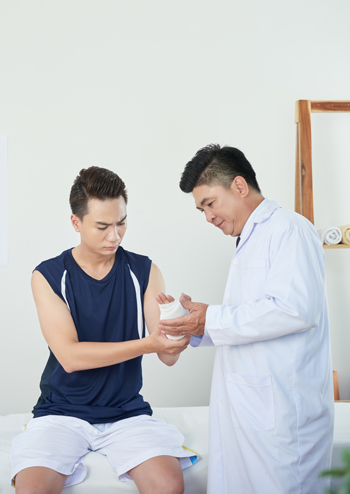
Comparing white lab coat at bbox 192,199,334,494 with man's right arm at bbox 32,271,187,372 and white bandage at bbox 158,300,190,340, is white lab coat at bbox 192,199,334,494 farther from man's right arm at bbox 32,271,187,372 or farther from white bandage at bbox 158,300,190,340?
man's right arm at bbox 32,271,187,372

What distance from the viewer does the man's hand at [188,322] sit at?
163cm

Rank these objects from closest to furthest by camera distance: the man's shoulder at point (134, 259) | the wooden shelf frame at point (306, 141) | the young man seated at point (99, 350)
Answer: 1. the young man seated at point (99, 350)
2. the man's shoulder at point (134, 259)
3. the wooden shelf frame at point (306, 141)

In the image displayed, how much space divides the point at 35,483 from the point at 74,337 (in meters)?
0.52

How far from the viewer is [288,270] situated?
1502 millimetres

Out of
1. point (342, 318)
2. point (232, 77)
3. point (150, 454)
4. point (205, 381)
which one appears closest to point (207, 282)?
point (205, 381)

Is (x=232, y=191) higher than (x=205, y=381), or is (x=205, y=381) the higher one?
(x=232, y=191)

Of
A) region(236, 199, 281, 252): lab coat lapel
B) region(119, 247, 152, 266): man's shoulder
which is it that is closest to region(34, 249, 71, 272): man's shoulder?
region(119, 247, 152, 266): man's shoulder

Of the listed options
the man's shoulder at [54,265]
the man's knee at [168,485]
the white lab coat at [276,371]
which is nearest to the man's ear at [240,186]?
the white lab coat at [276,371]

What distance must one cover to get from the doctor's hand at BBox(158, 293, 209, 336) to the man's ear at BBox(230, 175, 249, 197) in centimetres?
43

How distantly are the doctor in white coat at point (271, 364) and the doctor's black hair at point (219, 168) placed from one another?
0.16 meters

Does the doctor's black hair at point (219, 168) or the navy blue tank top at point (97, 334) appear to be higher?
the doctor's black hair at point (219, 168)

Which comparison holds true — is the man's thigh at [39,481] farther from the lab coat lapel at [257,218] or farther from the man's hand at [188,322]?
the lab coat lapel at [257,218]

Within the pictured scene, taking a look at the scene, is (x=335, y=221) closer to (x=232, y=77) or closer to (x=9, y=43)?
(x=232, y=77)

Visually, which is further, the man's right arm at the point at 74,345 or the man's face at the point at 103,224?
the man's face at the point at 103,224
